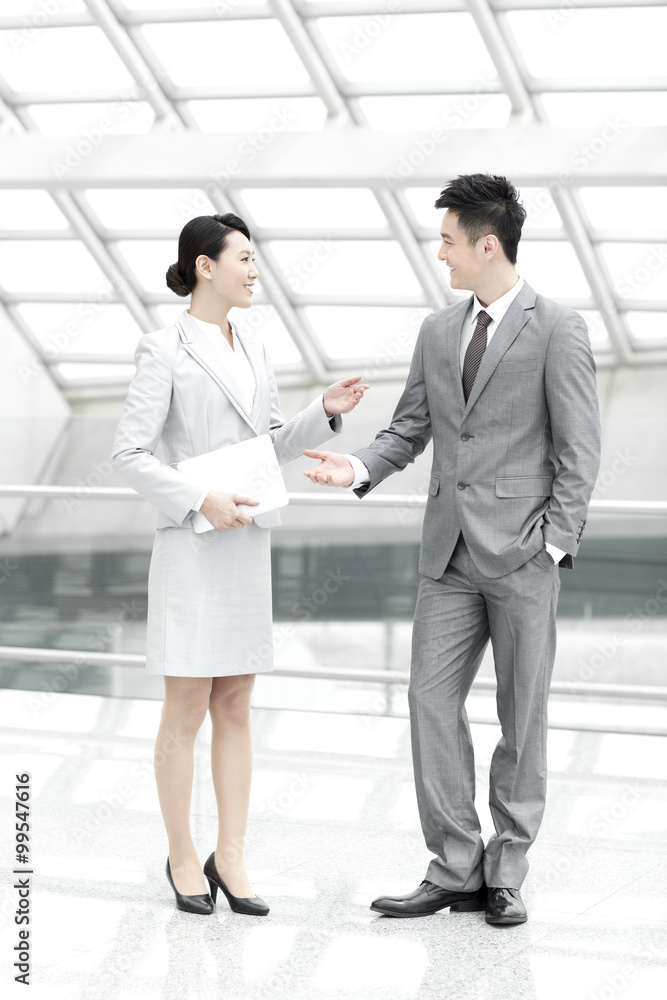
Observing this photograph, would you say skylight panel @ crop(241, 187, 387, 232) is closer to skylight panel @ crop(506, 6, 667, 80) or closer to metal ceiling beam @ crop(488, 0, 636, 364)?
metal ceiling beam @ crop(488, 0, 636, 364)

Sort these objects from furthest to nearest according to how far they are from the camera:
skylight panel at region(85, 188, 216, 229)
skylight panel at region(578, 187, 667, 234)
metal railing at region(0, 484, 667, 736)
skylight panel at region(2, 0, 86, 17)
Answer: skylight panel at region(85, 188, 216, 229)
skylight panel at region(578, 187, 667, 234)
skylight panel at region(2, 0, 86, 17)
metal railing at region(0, 484, 667, 736)

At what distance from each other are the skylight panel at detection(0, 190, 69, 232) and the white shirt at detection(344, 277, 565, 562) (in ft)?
32.0

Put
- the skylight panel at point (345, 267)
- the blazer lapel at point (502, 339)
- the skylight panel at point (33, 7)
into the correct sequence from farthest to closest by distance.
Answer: the skylight panel at point (345, 267), the skylight panel at point (33, 7), the blazer lapel at point (502, 339)

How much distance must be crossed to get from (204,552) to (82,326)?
11.8 metres

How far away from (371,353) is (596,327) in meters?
2.45

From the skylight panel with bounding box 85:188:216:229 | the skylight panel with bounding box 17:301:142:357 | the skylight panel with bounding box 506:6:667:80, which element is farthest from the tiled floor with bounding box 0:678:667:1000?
the skylight panel with bounding box 17:301:142:357

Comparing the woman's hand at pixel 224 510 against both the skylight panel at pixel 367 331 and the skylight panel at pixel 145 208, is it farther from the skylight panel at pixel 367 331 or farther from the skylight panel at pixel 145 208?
the skylight panel at pixel 367 331

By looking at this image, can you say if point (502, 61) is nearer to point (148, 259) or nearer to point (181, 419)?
point (148, 259)

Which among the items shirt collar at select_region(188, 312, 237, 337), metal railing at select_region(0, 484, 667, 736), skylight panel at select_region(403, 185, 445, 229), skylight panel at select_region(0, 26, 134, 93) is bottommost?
metal railing at select_region(0, 484, 667, 736)

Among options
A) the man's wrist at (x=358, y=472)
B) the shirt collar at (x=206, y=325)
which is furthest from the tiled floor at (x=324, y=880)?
the shirt collar at (x=206, y=325)

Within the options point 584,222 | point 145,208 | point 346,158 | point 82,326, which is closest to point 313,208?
point 145,208

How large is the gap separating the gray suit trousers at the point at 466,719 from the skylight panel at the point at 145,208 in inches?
362

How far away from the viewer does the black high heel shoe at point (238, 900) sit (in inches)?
100

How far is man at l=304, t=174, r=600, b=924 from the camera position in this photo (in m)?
2.51
